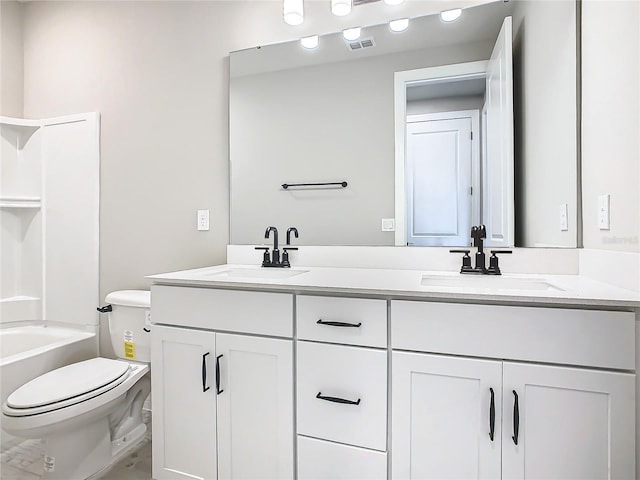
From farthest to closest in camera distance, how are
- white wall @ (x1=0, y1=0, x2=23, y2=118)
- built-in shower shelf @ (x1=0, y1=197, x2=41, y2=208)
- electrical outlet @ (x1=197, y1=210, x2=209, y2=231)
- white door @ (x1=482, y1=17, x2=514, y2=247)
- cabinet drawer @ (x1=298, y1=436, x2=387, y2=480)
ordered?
white wall @ (x1=0, y1=0, x2=23, y2=118)
built-in shower shelf @ (x1=0, y1=197, x2=41, y2=208)
electrical outlet @ (x1=197, y1=210, x2=209, y2=231)
white door @ (x1=482, y1=17, x2=514, y2=247)
cabinet drawer @ (x1=298, y1=436, x2=387, y2=480)

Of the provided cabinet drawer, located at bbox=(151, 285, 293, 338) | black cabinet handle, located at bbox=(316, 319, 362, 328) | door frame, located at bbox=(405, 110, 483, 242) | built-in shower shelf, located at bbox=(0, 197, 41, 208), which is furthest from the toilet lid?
door frame, located at bbox=(405, 110, 483, 242)

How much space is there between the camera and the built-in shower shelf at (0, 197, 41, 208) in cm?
230

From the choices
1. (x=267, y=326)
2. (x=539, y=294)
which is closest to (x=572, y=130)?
(x=539, y=294)

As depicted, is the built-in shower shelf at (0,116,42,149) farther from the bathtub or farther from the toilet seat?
the toilet seat

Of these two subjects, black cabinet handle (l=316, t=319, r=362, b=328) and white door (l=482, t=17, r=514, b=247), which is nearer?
black cabinet handle (l=316, t=319, r=362, b=328)

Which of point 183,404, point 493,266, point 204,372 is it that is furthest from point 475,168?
point 183,404

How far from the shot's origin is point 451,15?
1602 millimetres

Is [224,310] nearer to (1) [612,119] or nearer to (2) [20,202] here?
(1) [612,119]

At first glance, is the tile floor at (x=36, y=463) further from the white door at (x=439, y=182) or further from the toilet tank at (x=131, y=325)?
the white door at (x=439, y=182)

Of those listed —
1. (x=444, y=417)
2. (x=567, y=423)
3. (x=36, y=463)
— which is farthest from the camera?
(x=36, y=463)

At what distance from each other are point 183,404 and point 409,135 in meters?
1.47

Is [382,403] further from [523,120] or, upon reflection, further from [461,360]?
[523,120]

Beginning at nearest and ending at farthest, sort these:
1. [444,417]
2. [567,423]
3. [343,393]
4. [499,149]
Result: [567,423] < [444,417] < [343,393] < [499,149]

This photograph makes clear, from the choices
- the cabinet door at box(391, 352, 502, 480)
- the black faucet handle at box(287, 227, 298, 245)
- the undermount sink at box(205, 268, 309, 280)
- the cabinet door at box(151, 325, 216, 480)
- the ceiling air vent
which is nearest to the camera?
the cabinet door at box(391, 352, 502, 480)
